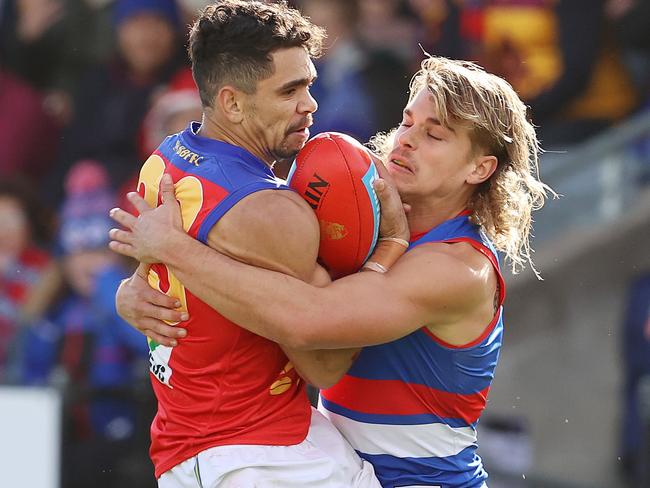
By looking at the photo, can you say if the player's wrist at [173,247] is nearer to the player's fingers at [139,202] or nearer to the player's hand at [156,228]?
the player's hand at [156,228]

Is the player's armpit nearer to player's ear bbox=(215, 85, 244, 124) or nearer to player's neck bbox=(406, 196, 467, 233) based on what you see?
player's neck bbox=(406, 196, 467, 233)

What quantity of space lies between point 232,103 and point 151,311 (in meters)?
0.66

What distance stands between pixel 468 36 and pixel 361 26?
702mm

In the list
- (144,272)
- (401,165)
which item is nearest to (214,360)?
(144,272)

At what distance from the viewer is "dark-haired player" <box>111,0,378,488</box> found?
350 cm

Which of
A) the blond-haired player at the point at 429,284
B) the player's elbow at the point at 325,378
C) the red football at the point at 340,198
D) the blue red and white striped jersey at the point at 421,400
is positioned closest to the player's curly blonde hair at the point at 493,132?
the blond-haired player at the point at 429,284

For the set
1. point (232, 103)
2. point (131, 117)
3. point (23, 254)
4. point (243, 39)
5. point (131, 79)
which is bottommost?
point (23, 254)

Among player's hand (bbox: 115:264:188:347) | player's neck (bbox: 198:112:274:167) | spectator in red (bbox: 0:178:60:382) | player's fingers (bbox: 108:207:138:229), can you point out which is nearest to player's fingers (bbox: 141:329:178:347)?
player's hand (bbox: 115:264:188:347)

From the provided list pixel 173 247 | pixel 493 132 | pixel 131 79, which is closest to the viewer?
pixel 173 247

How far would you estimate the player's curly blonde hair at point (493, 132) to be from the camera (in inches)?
151

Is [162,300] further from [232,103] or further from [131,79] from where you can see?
[131,79]

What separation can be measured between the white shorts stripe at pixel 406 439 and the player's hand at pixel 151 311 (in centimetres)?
68

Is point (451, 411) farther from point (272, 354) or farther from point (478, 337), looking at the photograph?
point (272, 354)

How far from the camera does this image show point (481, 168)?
154 inches
